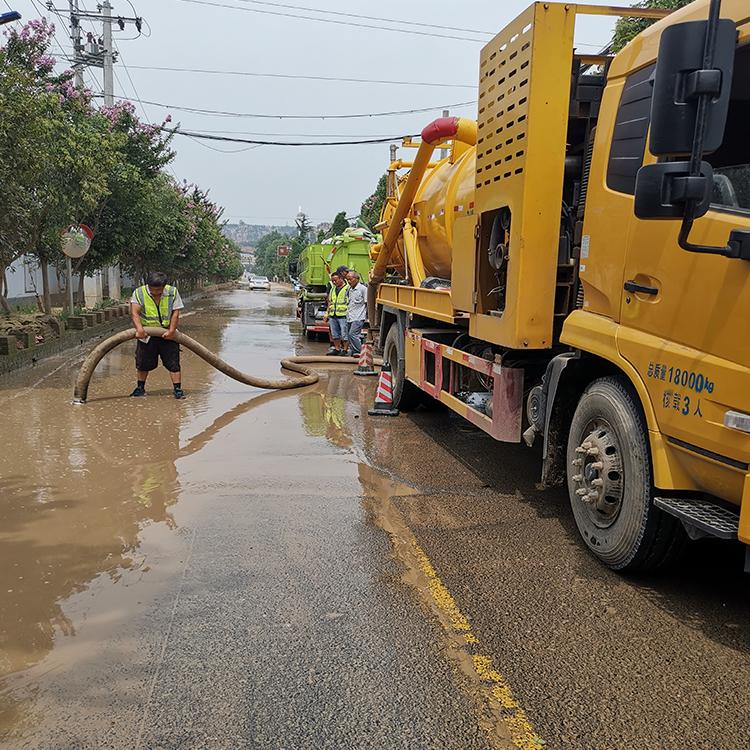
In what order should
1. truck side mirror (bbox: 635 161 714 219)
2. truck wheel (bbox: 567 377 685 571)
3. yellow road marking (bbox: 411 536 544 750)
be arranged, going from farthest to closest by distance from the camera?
1. truck wheel (bbox: 567 377 685 571)
2. truck side mirror (bbox: 635 161 714 219)
3. yellow road marking (bbox: 411 536 544 750)

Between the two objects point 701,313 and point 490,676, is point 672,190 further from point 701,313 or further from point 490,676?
point 490,676

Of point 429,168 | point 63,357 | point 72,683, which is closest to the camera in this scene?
point 72,683

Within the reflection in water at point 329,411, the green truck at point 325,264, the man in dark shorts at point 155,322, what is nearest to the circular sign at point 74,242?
the green truck at point 325,264

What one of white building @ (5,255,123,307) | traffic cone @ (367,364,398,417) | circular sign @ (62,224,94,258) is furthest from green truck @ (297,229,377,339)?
white building @ (5,255,123,307)

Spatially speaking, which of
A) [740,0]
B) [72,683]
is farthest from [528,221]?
[72,683]

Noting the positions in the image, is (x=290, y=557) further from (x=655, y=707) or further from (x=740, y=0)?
(x=740, y=0)

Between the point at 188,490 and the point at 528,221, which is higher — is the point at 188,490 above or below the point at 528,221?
below

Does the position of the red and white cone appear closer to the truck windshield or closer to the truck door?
the truck door

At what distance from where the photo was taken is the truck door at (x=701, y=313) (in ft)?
9.45

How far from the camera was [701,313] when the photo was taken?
3.04 meters

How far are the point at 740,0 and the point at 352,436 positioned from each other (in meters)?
5.14

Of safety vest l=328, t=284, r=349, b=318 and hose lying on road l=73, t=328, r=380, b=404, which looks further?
safety vest l=328, t=284, r=349, b=318

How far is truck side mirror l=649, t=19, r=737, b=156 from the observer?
101 inches

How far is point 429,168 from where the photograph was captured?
8328 mm
